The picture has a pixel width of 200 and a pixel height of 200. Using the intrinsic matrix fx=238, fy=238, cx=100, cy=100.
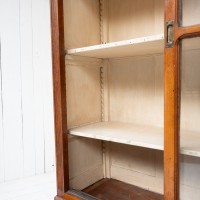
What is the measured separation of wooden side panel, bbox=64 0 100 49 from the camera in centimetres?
127

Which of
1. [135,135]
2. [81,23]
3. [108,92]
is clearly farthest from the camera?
[108,92]

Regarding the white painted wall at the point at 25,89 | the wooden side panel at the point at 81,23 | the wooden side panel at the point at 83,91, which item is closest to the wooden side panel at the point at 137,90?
the wooden side panel at the point at 83,91

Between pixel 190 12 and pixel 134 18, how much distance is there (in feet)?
1.92

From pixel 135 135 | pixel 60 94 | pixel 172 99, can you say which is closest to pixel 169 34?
pixel 172 99

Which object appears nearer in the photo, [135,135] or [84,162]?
[135,135]

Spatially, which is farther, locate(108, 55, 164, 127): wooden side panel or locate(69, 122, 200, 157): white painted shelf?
locate(108, 55, 164, 127): wooden side panel

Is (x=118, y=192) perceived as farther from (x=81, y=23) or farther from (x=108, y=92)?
(x=81, y=23)

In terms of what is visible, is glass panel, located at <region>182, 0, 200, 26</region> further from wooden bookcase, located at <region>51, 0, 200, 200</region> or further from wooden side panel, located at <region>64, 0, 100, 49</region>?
wooden side panel, located at <region>64, 0, 100, 49</region>

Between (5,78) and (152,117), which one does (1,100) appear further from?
(152,117)

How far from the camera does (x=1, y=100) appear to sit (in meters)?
1.64

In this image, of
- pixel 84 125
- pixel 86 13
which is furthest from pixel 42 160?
pixel 86 13

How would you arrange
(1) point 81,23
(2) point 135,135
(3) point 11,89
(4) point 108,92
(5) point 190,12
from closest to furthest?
(5) point 190,12 → (2) point 135,135 → (1) point 81,23 → (4) point 108,92 → (3) point 11,89

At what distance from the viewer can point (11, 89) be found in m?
1.68

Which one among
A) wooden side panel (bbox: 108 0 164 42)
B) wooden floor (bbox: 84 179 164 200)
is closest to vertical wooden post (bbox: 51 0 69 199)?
wooden floor (bbox: 84 179 164 200)
